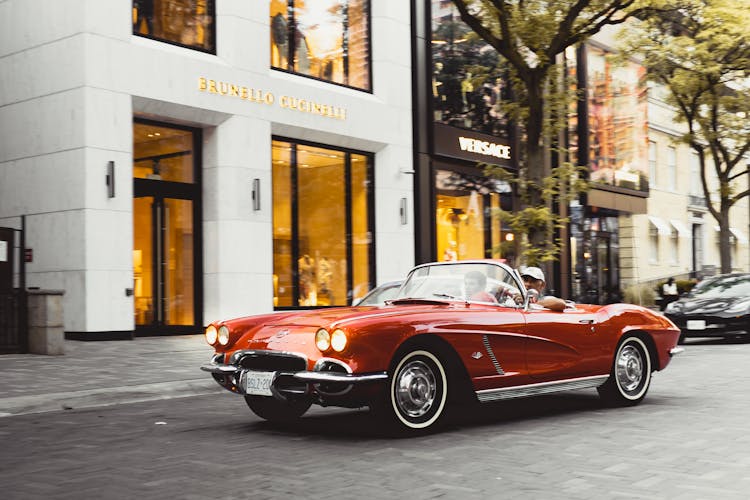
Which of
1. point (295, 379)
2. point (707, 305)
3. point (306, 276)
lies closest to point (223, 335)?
point (295, 379)

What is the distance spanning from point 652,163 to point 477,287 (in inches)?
1283

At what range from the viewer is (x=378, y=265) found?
21.8m

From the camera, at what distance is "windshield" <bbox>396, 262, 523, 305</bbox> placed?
7.76 meters

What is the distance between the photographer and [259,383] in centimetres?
671

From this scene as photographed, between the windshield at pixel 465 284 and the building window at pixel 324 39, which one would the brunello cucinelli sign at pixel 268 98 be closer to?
the building window at pixel 324 39

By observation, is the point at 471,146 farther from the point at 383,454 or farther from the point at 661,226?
the point at 383,454

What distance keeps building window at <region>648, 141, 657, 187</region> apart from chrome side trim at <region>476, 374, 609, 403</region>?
31.4 m

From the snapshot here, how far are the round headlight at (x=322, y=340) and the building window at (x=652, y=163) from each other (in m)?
33.7

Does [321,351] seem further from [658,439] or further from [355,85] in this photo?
[355,85]

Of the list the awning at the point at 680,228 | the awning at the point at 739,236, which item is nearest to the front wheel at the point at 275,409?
the awning at the point at 680,228

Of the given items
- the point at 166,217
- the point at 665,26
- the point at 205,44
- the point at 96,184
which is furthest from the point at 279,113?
the point at 665,26

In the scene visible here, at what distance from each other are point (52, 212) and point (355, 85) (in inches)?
330

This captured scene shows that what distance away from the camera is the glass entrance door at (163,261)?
1719 centimetres

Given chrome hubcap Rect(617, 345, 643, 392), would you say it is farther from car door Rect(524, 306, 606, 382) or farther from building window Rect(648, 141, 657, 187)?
building window Rect(648, 141, 657, 187)
